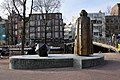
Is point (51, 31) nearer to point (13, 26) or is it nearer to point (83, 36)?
point (13, 26)

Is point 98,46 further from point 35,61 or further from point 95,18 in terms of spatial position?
point 95,18

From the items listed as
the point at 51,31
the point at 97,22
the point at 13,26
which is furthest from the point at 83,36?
the point at 97,22

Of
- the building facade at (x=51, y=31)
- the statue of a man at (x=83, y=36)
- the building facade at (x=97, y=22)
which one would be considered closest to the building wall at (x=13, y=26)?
the building facade at (x=51, y=31)

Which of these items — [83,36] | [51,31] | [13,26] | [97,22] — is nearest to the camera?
[83,36]

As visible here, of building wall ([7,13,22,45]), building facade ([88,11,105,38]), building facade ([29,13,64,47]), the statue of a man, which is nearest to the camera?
the statue of a man

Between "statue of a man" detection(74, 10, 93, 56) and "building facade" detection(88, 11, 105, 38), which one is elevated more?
"building facade" detection(88, 11, 105, 38)

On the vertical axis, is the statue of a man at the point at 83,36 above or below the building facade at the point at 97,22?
below

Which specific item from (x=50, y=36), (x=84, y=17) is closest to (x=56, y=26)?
(x=50, y=36)

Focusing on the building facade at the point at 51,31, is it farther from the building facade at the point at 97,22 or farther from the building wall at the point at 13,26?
the building facade at the point at 97,22

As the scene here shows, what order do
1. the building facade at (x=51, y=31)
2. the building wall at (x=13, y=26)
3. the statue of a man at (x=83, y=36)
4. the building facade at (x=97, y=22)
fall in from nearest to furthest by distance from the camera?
1. the statue of a man at (x=83, y=36)
2. the building wall at (x=13, y=26)
3. the building facade at (x=51, y=31)
4. the building facade at (x=97, y=22)

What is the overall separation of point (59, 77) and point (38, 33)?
292ft

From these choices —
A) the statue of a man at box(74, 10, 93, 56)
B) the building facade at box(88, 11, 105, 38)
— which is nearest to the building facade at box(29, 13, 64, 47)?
the building facade at box(88, 11, 105, 38)

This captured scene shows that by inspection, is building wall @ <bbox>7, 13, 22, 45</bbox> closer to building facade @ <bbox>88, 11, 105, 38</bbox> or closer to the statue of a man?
the statue of a man

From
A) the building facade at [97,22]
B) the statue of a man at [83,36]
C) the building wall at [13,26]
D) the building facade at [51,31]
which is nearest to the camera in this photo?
the statue of a man at [83,36]
